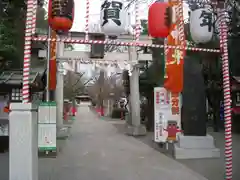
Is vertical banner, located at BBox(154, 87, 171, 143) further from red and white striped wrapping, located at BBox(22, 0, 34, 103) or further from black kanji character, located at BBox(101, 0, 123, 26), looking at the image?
red and white striped wrapping, located at BBox(22, 0, 34, 103)

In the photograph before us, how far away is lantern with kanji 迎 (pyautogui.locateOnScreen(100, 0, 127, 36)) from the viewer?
683cm

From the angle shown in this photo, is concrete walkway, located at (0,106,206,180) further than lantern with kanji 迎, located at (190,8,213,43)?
Yes

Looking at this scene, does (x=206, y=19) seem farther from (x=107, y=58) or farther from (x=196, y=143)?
(x=107, y=58)

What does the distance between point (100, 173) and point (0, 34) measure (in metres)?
6.02

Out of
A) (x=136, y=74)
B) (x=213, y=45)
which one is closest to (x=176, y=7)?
(x=213, y=45)

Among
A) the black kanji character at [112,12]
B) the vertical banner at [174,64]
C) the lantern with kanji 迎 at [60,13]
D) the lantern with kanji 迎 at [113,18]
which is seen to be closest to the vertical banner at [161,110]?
the vertical banner at [174,64]

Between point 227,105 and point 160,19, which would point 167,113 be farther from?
point 160,19

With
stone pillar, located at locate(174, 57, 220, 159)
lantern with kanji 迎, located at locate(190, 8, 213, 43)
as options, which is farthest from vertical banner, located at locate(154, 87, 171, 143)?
lantern with kanji 迎, located at locate(190, 8, 213, 43)

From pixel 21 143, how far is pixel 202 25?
4.87 m

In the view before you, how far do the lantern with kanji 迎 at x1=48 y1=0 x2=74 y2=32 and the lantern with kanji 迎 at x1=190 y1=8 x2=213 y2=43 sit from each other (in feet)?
9.91

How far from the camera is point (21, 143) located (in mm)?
5273

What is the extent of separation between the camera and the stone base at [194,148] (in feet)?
32.1

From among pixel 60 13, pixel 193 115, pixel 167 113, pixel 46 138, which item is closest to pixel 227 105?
pixel 193 115

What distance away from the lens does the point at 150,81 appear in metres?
17.9
